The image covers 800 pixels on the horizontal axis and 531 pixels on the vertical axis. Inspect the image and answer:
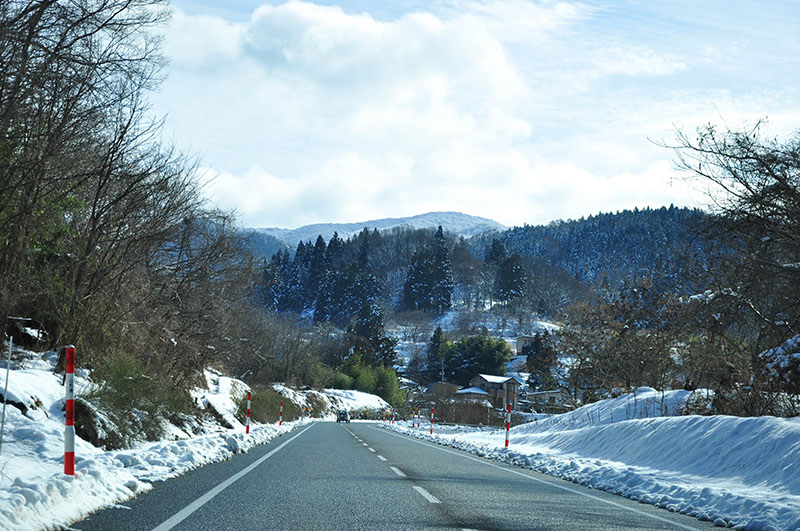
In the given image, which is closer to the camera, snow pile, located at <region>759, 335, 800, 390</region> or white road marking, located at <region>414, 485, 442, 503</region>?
white road marking, located at <region>414, 485, 442, 503</region>

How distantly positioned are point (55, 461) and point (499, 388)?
349 ft

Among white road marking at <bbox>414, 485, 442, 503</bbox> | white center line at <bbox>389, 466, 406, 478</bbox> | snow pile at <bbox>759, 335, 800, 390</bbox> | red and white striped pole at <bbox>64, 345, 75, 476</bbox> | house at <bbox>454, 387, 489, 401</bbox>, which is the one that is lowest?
house at <bbox>454, 387, 489, 401</bbox>

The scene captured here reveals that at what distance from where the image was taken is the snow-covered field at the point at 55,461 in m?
6.45

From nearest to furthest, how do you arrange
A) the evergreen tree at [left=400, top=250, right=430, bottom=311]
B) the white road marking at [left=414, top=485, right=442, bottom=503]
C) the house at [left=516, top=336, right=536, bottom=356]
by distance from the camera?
1. the white road marking at [left=414, top=485, right=442, bottom=503]
2. the house at [left=516, top=336, right=536, bottom=356]
3. the evergreen tree at [left=400, top=250, right=430, bottom=311]

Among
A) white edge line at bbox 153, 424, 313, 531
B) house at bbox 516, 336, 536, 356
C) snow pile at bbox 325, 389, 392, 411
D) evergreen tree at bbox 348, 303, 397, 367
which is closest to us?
white edge line at bbox 153, 424, 313, 531

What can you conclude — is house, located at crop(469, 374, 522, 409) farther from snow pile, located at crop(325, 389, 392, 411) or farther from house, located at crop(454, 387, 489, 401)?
snow pile, located at crop(325, 389, 392, 411)

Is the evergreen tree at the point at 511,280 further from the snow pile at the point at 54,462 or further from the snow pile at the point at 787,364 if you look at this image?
the snow pile at the point at 54,462

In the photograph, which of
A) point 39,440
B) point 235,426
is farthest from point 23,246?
point 235,426

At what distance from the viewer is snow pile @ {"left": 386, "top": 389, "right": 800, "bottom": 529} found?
30.3 feet

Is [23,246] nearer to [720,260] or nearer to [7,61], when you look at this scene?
[7,61]

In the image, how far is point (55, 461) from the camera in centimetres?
973

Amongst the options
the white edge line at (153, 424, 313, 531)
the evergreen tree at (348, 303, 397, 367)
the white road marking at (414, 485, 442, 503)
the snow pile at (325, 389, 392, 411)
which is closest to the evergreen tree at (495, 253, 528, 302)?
the evergreen tree at (348, 303, 397, 367)

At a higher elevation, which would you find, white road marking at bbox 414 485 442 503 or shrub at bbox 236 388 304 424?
white road marking at bbox 414 485 442 503

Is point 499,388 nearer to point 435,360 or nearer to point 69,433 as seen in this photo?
point 435,360
